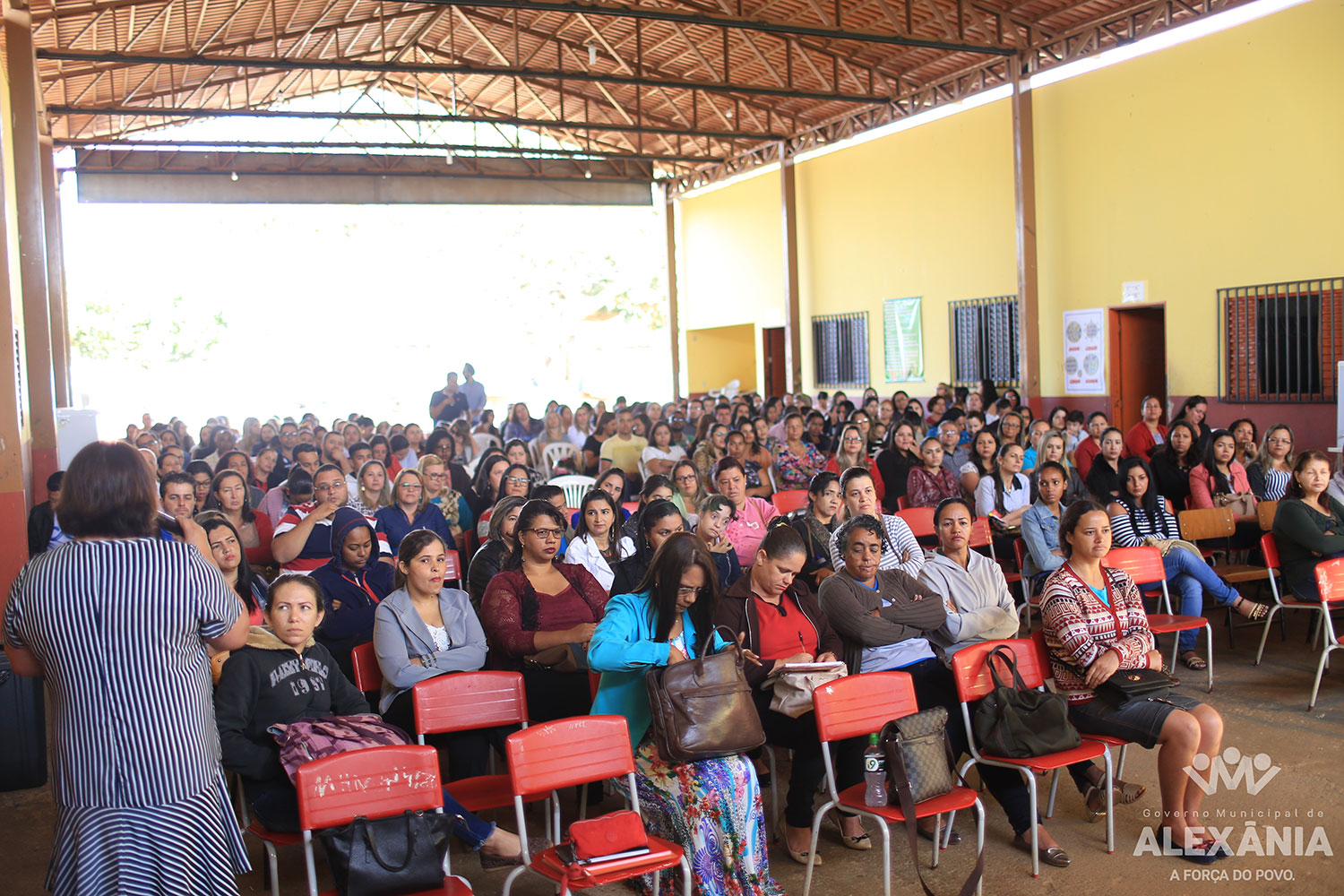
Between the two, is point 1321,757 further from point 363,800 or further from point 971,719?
Result: point 363,800

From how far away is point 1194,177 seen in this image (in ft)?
34.6

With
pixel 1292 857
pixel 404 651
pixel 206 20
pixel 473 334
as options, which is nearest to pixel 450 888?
pixel 404 651

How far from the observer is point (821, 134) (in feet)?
52.4

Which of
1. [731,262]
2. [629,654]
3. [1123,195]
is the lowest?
[629,654]

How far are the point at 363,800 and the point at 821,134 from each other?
14667 mm

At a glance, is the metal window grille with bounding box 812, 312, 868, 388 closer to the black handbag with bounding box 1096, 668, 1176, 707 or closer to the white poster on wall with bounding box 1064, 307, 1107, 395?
the white poster on wall with bounding box 1064, 307, 1107, 395

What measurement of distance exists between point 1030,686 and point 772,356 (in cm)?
1480

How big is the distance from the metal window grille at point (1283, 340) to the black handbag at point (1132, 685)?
23.6 feet

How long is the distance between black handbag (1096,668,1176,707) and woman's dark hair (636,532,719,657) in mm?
1464

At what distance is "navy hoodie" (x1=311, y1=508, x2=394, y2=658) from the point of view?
14.2ft

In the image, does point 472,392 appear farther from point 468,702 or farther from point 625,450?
point 468,702

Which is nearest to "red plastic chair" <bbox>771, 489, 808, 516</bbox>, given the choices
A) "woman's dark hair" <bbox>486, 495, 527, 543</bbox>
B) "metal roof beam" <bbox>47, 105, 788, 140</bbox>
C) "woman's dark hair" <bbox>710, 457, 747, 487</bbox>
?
"woman's dark hair" <bbox>710, 457, 747, 487</bbox>

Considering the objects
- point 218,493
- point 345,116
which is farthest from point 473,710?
point 345,116

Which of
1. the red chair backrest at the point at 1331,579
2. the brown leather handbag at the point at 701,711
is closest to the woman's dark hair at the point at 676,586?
the brown leather handbag at the point at 701,711
